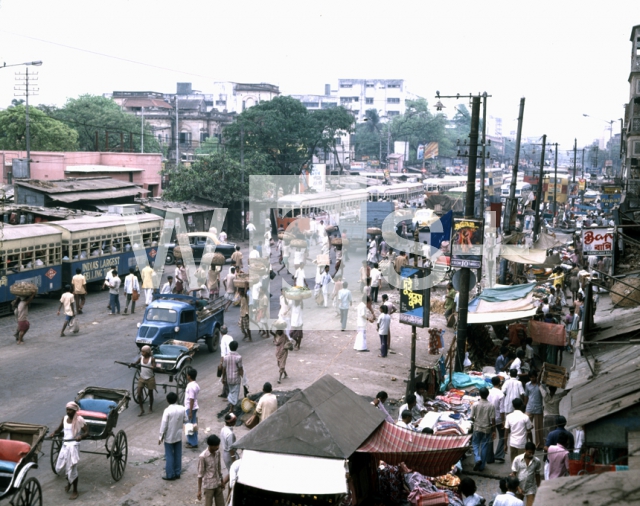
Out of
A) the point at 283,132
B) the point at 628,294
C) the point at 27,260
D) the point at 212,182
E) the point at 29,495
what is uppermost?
the point at 283,132

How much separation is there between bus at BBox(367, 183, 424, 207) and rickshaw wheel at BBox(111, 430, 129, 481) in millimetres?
46022

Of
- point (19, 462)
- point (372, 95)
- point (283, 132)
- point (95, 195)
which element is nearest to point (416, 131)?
point (372, 95)

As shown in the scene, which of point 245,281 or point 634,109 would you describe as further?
point 634,109

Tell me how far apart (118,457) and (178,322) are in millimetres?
5973

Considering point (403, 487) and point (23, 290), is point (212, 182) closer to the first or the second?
point (23, 290)

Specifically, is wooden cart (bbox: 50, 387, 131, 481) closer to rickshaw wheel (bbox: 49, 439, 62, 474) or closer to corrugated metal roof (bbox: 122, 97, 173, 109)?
rickshaw wheel (bbox: 49, 439, 62, 474)

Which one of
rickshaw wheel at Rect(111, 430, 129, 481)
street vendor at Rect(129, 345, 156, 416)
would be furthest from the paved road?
street vendor at Rect(129, 345, 156, 416)

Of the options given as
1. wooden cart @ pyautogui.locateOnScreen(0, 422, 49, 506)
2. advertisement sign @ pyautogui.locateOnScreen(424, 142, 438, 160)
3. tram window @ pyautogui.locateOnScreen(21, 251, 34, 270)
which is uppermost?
advertisement sign @ pyautogui.locateOnScreen(424, 142, 438, 160)

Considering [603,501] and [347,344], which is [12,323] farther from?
[603,501]

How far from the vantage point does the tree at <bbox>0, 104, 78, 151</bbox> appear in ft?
195

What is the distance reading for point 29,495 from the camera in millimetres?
9195

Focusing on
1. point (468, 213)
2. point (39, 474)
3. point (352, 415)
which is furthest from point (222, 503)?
point (468, 213)

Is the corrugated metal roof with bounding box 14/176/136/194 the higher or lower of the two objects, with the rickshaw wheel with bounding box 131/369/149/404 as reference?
higher

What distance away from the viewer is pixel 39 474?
36.2 feet
